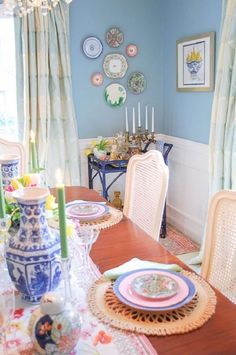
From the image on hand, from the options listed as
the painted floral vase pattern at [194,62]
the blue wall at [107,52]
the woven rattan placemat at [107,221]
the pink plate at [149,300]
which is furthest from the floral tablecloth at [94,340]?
the blue wall at [107,52]

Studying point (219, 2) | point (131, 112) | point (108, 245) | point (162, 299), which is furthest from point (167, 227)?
point (162, 299)

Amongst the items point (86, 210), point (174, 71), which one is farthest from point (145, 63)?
point (86, 210)

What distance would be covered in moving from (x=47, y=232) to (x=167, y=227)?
3019 mm

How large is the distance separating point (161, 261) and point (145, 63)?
289 centimetres

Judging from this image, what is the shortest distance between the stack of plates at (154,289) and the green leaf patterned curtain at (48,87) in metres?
2.51

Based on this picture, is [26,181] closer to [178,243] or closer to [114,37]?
[178,243]

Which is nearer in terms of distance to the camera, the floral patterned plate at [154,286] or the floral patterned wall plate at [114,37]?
the floral patterned plate at [154,286]

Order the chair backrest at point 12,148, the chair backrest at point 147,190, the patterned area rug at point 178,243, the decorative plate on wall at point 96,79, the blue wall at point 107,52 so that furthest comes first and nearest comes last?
1. the decorative plate on wall at point 96,79
2. the blue wall at point 107,52
3. the patterned area rug at point 178,243
4. the chair backrest at point 12,148
5. the chair backrest at point 147,190

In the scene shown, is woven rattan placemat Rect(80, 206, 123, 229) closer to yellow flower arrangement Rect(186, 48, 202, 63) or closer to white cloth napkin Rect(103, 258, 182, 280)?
white cloth napkin Rect(103, 258, 182, 280)

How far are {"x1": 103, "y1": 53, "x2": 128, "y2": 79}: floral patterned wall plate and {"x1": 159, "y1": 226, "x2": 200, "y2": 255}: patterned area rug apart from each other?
1607 mm

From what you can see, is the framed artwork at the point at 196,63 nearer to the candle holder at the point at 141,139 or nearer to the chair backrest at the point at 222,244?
the candle holder at the point at 141,139

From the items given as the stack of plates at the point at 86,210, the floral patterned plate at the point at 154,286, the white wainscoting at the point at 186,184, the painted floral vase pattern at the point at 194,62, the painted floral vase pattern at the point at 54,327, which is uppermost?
the painted floral vase pattern at the point at 194,62

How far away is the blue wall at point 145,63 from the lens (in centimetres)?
365

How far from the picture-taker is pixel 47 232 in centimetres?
122
